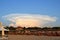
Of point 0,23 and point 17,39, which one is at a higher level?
point 0,23

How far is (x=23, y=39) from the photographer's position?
20.4 meters

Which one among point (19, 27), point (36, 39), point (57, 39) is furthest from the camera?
point (19, 27)

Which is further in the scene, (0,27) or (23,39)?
(0,27)

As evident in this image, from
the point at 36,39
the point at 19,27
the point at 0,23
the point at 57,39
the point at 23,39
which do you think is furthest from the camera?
the point at 19,27

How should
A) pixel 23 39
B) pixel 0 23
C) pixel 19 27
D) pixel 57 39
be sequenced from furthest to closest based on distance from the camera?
pixel 19 27 < pixel 0 23 < pixel 23 39 < pixel 57 39

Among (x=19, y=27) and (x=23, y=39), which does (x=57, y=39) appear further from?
(x=19, y=27)

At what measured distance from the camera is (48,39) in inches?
708

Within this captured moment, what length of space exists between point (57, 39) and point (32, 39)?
340 cm

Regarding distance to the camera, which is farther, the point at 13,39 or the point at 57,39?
the point at 13,39

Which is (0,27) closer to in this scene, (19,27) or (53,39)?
(19,27)

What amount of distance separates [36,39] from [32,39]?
62 centimetres

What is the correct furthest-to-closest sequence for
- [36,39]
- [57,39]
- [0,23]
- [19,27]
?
1. [19,27]
2. [0,23]
3. [36,39]
4. [57,39]

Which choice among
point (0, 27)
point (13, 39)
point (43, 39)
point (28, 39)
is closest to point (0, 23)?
point (0, 27)

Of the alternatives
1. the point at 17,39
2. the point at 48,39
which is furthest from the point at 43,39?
the point at 17,39
